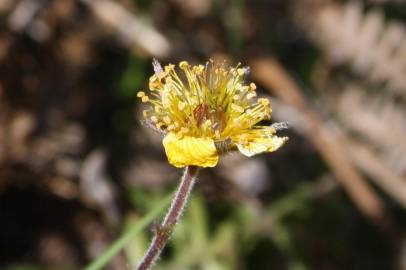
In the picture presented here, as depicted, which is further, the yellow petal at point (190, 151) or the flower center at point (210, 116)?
the flower center at point (210, 116)

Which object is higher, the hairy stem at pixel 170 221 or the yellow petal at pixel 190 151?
the yellow petal at pixel 190 151

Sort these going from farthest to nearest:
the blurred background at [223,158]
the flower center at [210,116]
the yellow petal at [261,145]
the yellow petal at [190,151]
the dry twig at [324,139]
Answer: the dry twig at [324,139] → the blurred background at [223,158] → the flower center at [210,116] → the yellow petal at [261,145] → the yellow petal at [190,151]

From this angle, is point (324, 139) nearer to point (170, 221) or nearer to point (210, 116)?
point (210, 116)

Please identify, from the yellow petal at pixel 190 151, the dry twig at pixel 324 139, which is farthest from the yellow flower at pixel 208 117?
the dry twig at pixel 324 139

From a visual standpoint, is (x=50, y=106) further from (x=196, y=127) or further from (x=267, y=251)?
(x=196, y=127)

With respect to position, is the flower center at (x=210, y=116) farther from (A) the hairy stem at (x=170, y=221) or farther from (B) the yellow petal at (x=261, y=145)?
(A) the hairy stem at (x=170, y=221)

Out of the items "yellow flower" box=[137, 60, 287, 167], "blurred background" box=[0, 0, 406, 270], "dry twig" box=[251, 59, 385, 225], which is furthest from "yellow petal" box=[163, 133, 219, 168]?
"dry twig" box=[251, 59, 385, 225]

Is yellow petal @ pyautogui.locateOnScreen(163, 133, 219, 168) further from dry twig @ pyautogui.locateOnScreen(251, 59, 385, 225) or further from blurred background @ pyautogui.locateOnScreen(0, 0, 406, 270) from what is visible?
dry twig @ pyautogui.locateOnScreen(251, 59, 385, 225)
